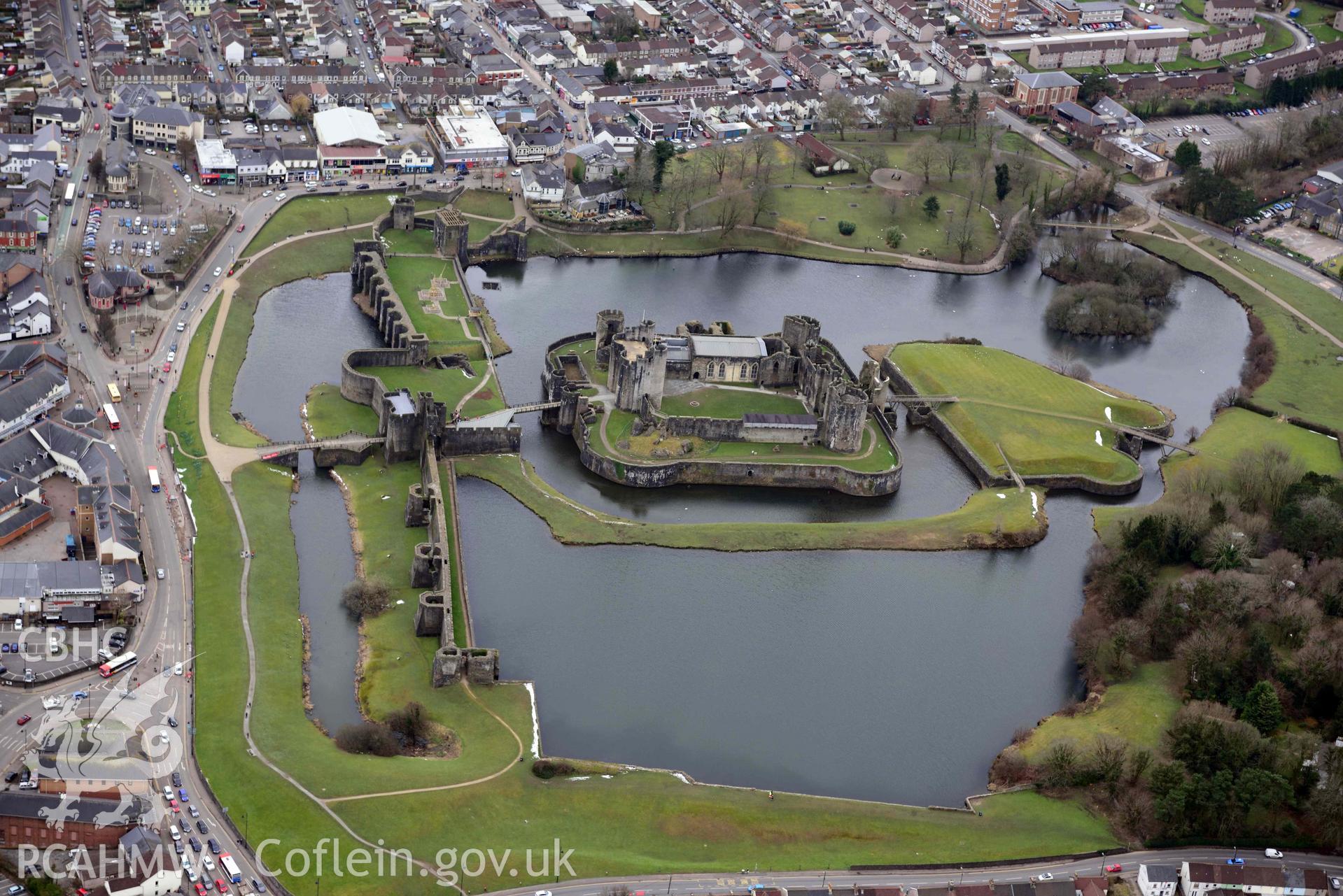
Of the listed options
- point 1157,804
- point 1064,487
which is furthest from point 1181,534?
point 1157,804

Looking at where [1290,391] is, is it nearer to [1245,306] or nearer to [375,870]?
[1245,306]

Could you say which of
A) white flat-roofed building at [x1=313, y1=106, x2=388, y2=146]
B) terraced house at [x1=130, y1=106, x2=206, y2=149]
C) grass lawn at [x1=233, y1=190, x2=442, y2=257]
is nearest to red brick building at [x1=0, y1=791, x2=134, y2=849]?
grass lawn at [x1=233, y1=190, x2=442, y2=257]

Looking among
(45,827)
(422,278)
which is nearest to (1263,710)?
(45,827)

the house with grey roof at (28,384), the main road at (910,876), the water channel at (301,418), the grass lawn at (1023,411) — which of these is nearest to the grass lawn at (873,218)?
the grass lawn at (1023,411)

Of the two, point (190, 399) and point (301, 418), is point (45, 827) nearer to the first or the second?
point (190, 399)

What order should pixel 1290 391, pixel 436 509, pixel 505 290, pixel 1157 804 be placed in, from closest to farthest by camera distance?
pixel 1157 804, pixel 436 509, pixel 1290 391, pixel 505 290

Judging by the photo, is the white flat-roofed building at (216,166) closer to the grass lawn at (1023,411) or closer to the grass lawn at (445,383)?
the grass lawn at (445,383)

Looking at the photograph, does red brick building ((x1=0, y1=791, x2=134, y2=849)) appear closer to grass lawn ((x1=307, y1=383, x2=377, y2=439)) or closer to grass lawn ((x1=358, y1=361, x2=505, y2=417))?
grass lawn ((x1=307, y1=383, x2=377, y2=439))
